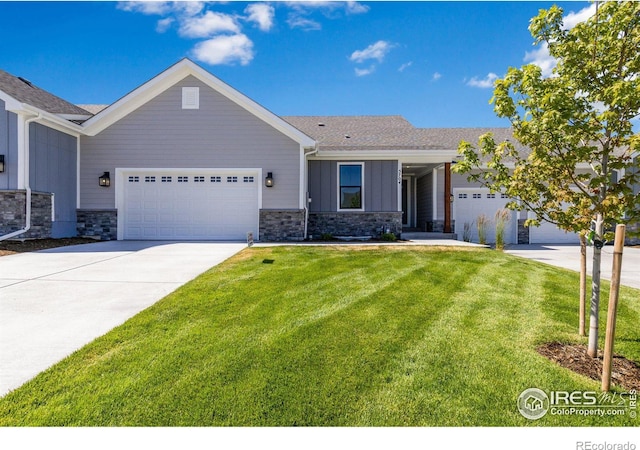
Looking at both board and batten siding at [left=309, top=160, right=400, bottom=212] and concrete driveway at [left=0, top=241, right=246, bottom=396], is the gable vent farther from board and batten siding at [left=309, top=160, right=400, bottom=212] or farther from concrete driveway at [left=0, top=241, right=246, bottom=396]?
concrete driveway at [left=0, top=241, right=246, bottom=396]

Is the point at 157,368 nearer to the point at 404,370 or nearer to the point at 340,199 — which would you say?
the point at 404,370

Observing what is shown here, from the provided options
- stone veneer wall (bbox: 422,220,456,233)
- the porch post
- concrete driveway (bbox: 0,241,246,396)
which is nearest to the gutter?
concrete driveway (bbox: 0,241,246,396)

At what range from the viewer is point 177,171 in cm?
1140

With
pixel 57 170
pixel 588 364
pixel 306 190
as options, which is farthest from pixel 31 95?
pixel 588 364

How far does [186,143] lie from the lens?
37.2 ft

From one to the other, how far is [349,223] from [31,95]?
11036 mm

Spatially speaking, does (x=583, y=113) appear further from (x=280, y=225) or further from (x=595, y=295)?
(x=280, y=225)

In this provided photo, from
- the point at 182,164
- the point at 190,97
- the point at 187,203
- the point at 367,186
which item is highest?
the point at 190,97

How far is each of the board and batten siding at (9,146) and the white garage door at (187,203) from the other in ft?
9.05

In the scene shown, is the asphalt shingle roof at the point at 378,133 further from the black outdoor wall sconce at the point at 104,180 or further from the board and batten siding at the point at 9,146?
the board and batten siding at the point at 9,146

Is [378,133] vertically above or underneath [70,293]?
above

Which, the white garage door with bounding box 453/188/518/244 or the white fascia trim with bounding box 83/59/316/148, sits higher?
the white fascia trim with bounding box 83/59/316/148

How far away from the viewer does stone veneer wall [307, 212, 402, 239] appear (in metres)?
12.7

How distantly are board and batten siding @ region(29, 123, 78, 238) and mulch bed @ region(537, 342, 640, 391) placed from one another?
39.7 feet
